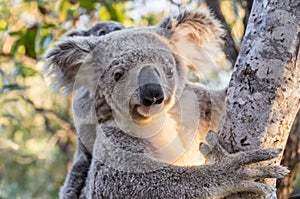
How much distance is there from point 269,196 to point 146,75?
82 centimetres

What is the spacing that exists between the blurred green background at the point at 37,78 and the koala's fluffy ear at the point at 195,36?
16 centimetres

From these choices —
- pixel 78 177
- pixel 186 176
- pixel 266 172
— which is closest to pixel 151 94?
pixel 186 176

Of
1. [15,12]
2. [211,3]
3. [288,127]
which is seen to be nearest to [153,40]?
[211,3]

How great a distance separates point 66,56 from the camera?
104 inches

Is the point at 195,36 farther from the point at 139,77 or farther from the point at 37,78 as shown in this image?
the point at 37,78

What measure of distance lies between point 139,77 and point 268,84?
30.0 inches

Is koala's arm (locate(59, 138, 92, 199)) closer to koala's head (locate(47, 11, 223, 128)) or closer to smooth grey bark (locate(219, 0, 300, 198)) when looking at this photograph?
koala's head (locate(47, 11, 223, 128))

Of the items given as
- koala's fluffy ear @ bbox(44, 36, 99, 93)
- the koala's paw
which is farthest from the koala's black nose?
koala's fluffy ear @ bbox(44, 36, 99, 93)

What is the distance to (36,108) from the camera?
4.71 metres

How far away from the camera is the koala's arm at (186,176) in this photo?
1.74 meters

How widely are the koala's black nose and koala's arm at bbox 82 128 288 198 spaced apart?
→ 246 mm

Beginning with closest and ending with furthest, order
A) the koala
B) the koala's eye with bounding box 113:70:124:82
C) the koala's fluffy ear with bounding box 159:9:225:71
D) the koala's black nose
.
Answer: the koala < the koala's black nose < the koala's eye with bounding box 113:70:124:82 < the koala's fluffy ear with bounding box 159:9:225:71

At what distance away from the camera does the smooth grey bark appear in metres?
1.67

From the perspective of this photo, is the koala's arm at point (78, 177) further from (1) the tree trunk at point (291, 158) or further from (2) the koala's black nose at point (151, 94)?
(1) the tree trunk at point (291, 158)
